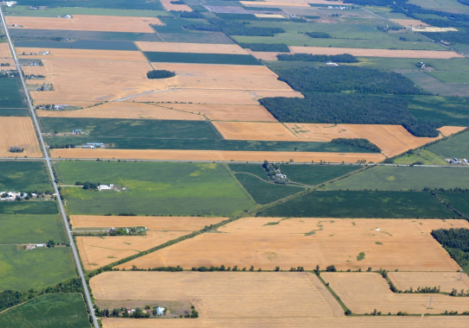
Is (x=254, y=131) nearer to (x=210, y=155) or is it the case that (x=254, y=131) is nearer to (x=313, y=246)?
(x=210, y=155)

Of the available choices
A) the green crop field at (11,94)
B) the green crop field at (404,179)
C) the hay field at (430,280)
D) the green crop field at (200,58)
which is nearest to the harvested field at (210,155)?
the green crop field at (404,179)

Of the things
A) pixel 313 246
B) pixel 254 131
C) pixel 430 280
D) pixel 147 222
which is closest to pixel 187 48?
pixel 254 131

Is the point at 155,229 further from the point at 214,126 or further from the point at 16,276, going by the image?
the point at 214,126

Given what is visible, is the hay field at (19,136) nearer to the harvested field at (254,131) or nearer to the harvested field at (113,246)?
the harvested field at (113,246)

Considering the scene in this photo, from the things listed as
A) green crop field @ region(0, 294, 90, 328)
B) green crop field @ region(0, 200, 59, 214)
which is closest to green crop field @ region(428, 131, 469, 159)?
green crop field @ region(0, 200, 59, 214)

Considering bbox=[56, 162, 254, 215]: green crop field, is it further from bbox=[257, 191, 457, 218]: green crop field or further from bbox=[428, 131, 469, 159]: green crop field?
bbox=[428, 131, 469, 159]: green crop field
